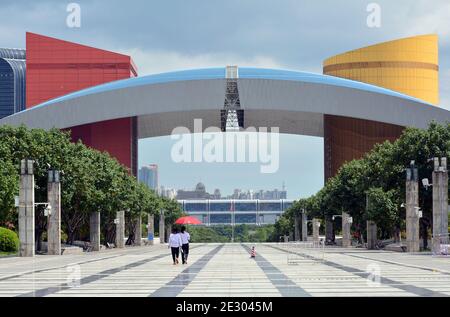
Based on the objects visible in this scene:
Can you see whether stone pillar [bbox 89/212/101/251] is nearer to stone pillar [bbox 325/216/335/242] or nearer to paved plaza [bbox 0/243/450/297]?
stone pillar [bbox 325/216/335/242]

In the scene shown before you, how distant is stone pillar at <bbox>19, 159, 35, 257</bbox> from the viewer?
49656mm

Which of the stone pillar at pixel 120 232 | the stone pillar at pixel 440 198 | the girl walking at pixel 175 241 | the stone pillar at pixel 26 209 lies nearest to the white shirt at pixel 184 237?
the girl walking at pixel 175 241

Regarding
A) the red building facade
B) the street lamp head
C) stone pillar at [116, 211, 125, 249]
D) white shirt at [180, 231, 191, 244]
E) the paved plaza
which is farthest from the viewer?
the red building facade

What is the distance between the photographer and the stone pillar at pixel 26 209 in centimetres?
4966

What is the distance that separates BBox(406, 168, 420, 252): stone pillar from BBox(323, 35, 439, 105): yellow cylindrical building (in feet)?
300

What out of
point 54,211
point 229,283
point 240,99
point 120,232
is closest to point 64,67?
point 240,99

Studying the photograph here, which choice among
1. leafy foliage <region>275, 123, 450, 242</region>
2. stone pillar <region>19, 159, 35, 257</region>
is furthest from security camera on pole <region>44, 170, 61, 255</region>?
leafy foliage <region>275, 123, 450, 242</region>

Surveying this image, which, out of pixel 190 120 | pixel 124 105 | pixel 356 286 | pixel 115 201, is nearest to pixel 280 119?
pixel 190 120

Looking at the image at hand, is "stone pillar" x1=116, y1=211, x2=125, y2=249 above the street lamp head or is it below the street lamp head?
below

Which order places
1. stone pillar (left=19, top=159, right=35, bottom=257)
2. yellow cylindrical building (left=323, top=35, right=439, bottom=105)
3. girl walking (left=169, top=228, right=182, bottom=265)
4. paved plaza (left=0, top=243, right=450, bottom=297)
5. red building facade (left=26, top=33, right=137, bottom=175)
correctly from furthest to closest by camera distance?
red building facade (left=26, top=33, right=137, bottom=175)
yellow cylindrical building (left=323, top=35, right=439, bottom=105)
stone pillar (left=19, top=159, right=35, bottom=257)
girl walking (left=169, top=228, right=182, bottom=265)
paved plaza (left=0, top=243, right=450, bottom=297)

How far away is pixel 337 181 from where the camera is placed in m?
82.9

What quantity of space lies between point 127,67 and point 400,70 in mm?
47784

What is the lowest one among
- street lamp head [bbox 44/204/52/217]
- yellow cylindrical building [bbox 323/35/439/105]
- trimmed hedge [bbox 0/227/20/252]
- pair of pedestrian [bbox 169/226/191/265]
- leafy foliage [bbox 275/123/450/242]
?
trimmed hedge [bbox 0/227/20/252]

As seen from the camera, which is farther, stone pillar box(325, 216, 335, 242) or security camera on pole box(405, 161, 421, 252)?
stone pillar box(325, 216, 335, 242)
